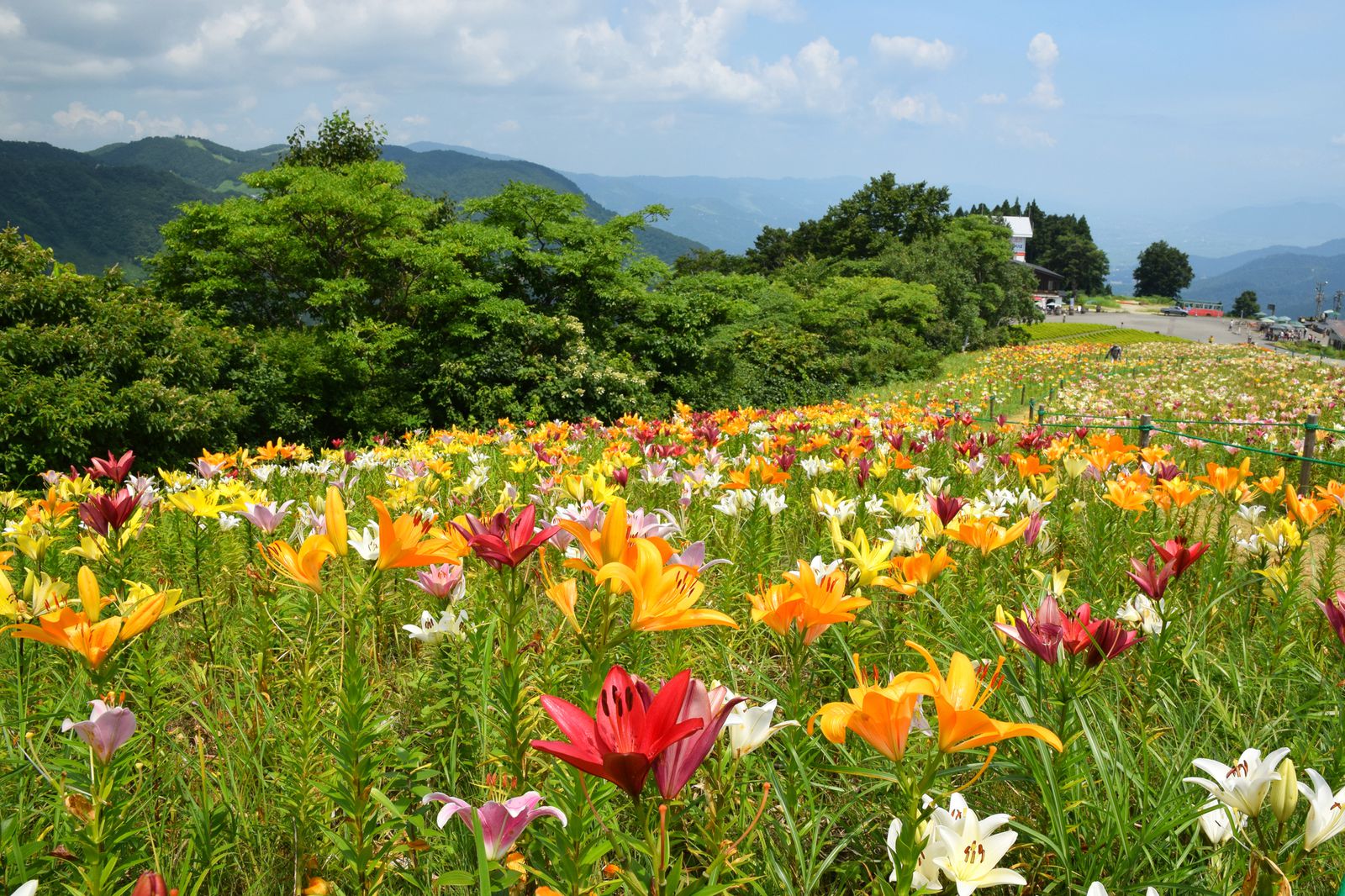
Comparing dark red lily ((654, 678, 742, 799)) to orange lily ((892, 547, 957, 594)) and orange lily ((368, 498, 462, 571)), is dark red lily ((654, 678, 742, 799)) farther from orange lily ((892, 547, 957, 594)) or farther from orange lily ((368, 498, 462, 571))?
orange lily ((892, 547, 957, 594))

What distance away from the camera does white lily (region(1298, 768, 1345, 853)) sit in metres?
0.86

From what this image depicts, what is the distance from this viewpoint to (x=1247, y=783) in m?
0.92

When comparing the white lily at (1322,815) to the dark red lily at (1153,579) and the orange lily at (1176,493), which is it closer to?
the dark red lily at (1153,579)

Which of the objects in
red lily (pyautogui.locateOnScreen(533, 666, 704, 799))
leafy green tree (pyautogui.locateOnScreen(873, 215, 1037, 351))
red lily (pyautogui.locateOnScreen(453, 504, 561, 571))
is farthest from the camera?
leafy green tree (pyautogui.locateOnScreen(873, 215, 1037, 351))

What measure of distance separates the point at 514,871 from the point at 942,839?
1.78 ft

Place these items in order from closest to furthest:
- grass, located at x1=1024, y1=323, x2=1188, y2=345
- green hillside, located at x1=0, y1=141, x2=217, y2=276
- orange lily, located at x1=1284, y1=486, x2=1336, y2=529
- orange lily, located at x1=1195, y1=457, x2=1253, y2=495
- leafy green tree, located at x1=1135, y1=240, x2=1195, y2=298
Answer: orange lily, located at x1=1284, y1=486, x2=1336, y2=529
orange lily, located at x1=1195, y1=457, x2=1253, y2=495
grass, located at x1=1024, y1=323, x2=1188, y2=345
leafy green tree, located at x1=1135, y1=240, x2=1195, y2=298
green hillside, located at x1=0, y1=141, x2=217, y2=276

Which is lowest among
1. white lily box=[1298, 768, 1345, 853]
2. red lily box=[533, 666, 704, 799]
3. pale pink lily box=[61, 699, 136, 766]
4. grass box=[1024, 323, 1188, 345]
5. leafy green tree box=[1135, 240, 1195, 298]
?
white lily box=[1298, 768, 1345, 853]

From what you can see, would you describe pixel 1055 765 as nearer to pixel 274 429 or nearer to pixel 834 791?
pixel 834 791

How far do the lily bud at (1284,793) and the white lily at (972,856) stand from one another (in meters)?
0.33

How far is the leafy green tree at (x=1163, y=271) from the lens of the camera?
93750mm

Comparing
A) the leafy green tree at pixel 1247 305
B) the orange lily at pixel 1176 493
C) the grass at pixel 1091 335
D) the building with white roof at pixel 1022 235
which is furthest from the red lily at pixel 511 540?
the leafy green tree at pixel 1247 305

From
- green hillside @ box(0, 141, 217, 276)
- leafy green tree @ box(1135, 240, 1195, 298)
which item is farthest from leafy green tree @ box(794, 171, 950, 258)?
green hillside @ box(0, 141, 217, 276)

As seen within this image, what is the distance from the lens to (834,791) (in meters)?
1.50

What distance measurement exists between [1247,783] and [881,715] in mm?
547
